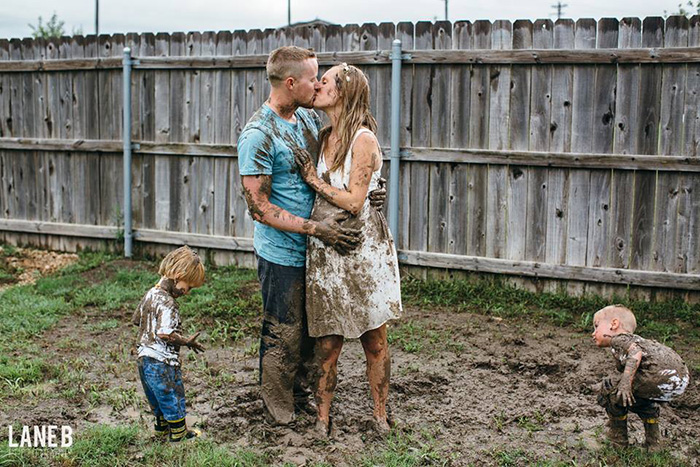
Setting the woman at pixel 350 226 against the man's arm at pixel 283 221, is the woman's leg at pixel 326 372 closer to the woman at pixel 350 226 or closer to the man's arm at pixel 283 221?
the woman at pixel 350 226

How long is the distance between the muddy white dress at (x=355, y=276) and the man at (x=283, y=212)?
0.09 meters

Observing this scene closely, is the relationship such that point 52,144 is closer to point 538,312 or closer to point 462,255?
point 462,255

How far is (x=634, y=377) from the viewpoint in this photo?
4.29 metres

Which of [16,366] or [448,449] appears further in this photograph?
[16,366]

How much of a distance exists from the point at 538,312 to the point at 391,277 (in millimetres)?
3309

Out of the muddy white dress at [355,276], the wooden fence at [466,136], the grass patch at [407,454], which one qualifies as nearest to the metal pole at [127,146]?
the wooden fence at [466,136]

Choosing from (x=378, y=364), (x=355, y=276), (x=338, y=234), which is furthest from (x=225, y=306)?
(x=338, y=234)

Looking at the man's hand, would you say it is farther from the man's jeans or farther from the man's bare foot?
the man's bare foot

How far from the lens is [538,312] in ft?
24.3

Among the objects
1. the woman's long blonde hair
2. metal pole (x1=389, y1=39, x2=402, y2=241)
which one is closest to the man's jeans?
the woman's long blonde hair

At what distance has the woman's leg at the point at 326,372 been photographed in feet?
14.9

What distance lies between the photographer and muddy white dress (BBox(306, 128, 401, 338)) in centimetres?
442

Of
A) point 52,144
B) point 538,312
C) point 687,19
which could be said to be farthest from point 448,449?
point 52,144

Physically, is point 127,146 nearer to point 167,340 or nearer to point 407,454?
point 167,340
